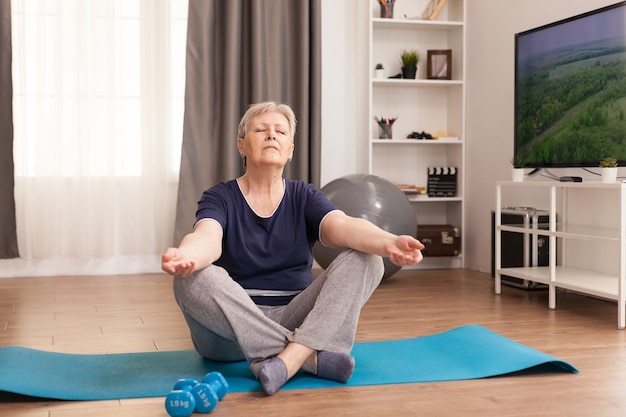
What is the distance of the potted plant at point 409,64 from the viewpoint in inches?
207

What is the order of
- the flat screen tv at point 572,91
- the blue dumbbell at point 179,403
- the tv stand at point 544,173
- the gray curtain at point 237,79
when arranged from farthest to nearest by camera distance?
the gray curtain at point 237,79, the tv stand at point 544,173, the flat screen tv at point 572,91, the blue dumbbell at point 179,403

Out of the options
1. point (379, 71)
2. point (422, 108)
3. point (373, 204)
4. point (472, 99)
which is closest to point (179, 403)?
point (373, 204)

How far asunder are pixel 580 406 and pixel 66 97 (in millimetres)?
3863

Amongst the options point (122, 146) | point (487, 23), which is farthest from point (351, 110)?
point (122, 146)

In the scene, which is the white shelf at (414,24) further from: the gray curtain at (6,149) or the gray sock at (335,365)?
the gray sock at (335,365)

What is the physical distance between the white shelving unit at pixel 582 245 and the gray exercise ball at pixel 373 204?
0.54 meters

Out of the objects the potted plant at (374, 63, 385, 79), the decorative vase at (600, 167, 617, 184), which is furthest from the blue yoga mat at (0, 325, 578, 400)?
the potted plant at (374, 63, 385, 79)

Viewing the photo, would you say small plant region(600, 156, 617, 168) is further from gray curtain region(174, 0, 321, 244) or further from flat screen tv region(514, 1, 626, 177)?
gray curtain region(174, 0, 321, 244)

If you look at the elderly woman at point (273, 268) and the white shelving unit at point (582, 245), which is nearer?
the elderly woman at point (273, 268)

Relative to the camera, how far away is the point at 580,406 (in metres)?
2.09

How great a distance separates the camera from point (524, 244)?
4250mm

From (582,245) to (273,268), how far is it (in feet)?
7.21

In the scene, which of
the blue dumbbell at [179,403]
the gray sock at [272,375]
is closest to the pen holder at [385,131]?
the gray sock at [272,375]

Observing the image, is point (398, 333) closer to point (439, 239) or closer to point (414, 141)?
point (439, 239)
